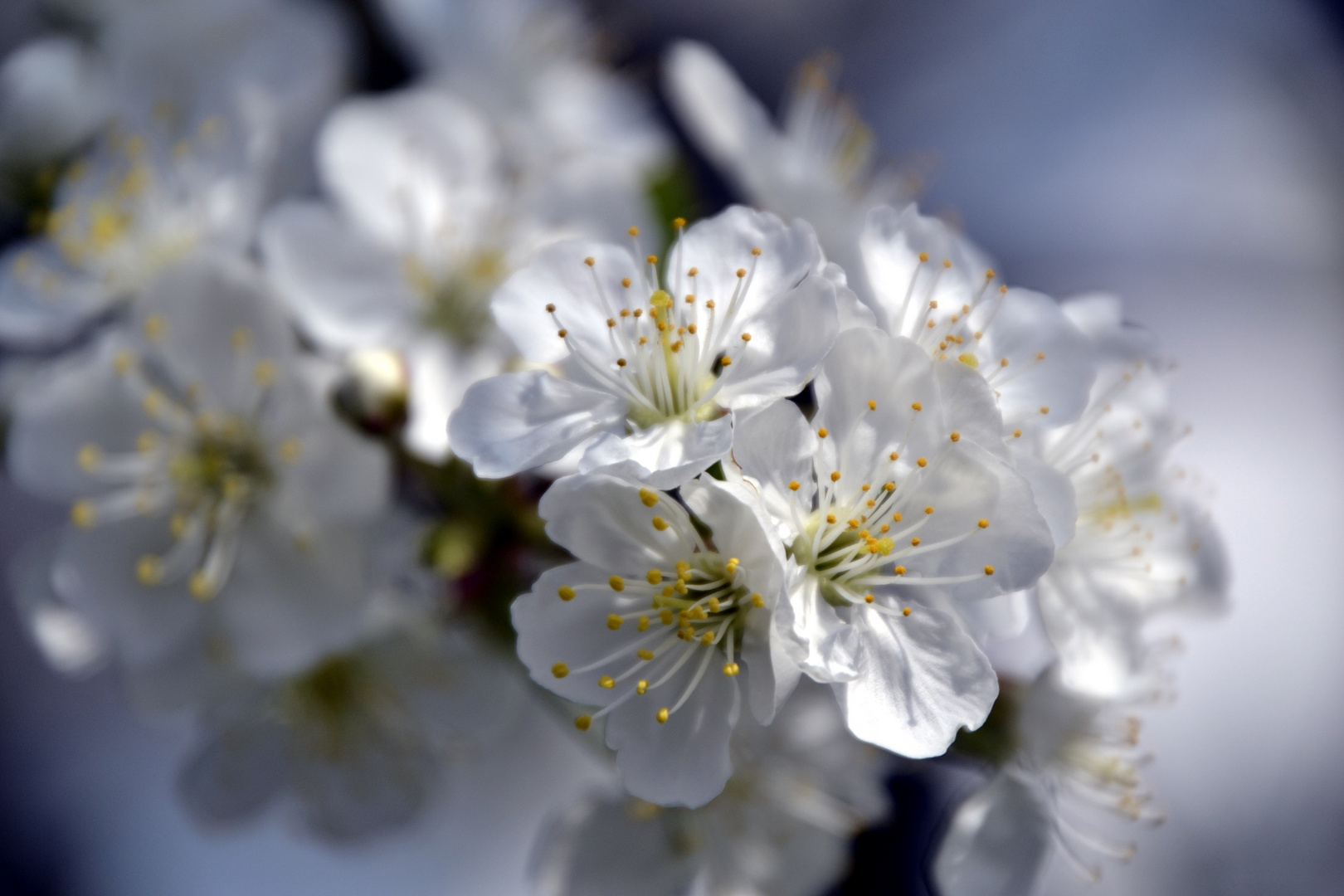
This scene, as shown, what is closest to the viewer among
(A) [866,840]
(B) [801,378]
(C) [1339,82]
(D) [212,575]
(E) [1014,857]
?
(B) [801,378]

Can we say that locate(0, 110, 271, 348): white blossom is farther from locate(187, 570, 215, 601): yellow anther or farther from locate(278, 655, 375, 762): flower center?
locate(278, 655, 375, 762): flower center

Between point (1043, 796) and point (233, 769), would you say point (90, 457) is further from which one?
point (1043, 796)

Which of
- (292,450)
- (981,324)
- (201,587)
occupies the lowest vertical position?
(201,587)

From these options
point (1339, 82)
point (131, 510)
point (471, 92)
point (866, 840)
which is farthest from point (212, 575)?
point (1339, 82)

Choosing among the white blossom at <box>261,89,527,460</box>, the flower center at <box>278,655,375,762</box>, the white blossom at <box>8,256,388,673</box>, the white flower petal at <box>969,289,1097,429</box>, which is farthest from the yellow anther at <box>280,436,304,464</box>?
the white flower petal at <box>969,289,1097,429</box>

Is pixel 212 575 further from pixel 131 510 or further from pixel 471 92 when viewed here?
pixel 471 92

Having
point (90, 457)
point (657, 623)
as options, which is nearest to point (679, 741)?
point (657, 623)
